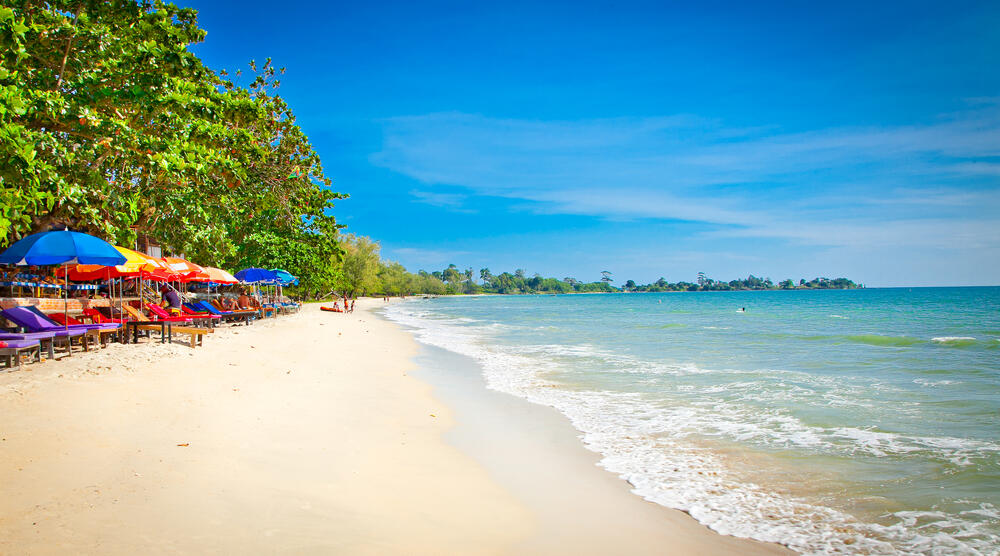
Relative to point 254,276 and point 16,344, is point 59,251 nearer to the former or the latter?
point 16,344

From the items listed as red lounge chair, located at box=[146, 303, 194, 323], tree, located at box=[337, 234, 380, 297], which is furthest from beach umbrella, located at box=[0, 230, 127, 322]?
tree, located at box=[337, 234, 380, 297]

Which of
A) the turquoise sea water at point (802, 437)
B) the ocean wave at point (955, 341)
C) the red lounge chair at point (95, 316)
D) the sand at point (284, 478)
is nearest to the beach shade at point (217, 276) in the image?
the red lounge chair at point (95, 316)

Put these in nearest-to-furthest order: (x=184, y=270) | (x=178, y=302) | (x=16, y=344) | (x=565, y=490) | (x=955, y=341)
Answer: (x=565, y=490) → (x=16, y=344) → (x=184, y=270) → (x=178, y=302) → (x=955, y=341)

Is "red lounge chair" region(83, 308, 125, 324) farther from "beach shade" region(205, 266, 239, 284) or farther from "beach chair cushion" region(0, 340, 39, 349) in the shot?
"beach shade" region(205, 266, 239, 284)

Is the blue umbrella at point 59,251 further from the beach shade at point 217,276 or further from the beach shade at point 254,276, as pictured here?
the beach shade at point 254,276

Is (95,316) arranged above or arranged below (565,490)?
above

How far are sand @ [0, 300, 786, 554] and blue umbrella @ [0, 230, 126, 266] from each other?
6.14ft

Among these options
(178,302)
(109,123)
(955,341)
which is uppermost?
(109,123)

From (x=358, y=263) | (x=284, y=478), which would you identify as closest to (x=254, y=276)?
(x=284, y=478)

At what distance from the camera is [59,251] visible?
8.45 m

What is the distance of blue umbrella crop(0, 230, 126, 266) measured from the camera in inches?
329

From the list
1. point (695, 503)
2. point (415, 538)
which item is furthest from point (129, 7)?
point (695, 503)

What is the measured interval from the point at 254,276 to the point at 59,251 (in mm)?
14860

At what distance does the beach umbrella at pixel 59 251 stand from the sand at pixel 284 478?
6.13 ft
